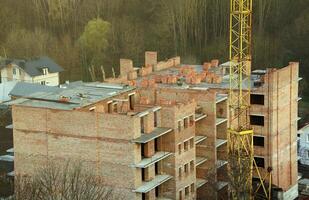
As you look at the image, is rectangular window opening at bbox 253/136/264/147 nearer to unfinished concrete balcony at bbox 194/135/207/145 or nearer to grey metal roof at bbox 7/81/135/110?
unfinished concrete balcony at bbox 194/135/207/145

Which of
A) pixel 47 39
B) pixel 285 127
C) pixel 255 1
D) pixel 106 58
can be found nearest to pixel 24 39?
pixel 47 39

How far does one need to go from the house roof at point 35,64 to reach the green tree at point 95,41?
249 inches

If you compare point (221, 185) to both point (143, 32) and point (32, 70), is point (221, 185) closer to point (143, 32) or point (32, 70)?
point (32, 70)

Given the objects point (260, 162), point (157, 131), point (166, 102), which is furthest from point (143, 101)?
point (260, 162)

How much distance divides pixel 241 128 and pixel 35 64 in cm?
4762

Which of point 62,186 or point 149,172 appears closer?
point 62,186

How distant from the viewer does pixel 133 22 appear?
102188 millimetres

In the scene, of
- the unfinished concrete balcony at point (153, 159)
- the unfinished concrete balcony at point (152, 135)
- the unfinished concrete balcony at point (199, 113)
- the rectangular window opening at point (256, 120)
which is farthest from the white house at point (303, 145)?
the unfinished concrete balcony at point (152, 135)

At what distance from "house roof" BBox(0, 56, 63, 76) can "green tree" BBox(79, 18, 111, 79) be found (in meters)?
6.32

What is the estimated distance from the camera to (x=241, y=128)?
49.2 metres

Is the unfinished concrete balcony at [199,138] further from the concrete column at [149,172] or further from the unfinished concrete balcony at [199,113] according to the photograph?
the concrete column at [149,172]

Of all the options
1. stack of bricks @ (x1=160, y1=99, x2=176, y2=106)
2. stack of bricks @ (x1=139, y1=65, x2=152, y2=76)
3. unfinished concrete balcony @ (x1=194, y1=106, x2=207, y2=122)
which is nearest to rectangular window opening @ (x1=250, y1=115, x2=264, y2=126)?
unfinished concrete balcony @ (x1=194, y1=106, x2=207, y2=122)

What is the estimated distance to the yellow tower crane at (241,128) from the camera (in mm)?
47812

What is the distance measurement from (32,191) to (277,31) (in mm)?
62310
